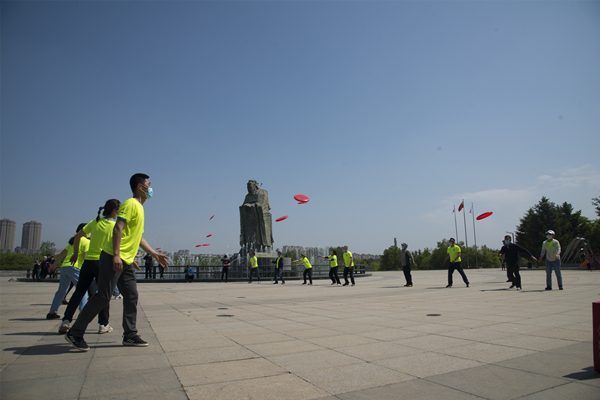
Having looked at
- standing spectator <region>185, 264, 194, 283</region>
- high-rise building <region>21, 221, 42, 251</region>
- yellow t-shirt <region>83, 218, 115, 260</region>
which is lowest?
standing spectator <region>185, 264, 194, 283</region>

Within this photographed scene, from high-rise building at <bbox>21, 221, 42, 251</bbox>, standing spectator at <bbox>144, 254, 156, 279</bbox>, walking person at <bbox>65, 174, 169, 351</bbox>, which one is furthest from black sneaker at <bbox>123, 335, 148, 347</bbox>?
high-rise building at <bbox>21, 221, 42, 251</bbox>

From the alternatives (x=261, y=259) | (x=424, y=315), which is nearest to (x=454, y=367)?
(x=424, y=315)

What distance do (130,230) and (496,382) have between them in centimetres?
410

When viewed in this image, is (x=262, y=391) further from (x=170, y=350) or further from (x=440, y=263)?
(x=440, y=263)

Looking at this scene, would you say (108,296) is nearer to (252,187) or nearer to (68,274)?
(68,274)

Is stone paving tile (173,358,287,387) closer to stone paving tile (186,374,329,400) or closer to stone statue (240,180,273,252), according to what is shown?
stone paving tile (186,374,329,400)

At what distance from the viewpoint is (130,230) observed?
14.3 feet

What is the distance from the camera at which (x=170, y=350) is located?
4.03m

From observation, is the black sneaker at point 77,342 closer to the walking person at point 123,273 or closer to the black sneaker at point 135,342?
the walking person at point 123,273

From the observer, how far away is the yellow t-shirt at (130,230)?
4254 millimetres

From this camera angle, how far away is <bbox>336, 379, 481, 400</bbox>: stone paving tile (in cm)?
254

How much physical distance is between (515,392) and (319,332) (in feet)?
9.19

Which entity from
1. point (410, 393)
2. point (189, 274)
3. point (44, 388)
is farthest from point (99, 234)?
point (189, 274)

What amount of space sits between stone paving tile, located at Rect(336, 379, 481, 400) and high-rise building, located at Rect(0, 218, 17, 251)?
13432 centimetres
